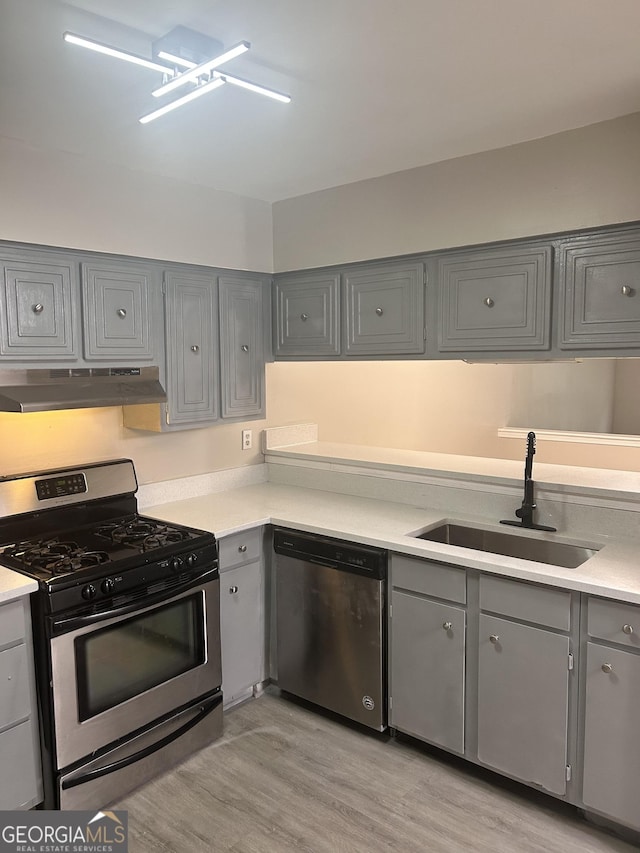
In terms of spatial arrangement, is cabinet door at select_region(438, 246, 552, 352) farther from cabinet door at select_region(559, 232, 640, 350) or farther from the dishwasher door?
the dishwasher door

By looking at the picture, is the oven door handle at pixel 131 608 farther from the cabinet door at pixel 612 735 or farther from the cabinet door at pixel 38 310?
the cabinet door at pixel 612 735

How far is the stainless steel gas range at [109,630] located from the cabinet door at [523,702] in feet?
3.84

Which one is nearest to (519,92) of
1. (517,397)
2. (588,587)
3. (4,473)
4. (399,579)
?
(588,587)

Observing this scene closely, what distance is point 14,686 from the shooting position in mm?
2211

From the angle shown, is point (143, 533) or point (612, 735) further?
point (143, 533)

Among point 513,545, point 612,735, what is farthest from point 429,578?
point 612,735

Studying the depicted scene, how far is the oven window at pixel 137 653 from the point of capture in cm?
235

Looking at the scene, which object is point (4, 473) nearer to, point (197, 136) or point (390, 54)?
point (197, 136)

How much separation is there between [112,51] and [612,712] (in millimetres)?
2528

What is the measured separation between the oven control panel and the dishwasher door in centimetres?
98

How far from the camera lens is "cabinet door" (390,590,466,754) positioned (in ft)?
8.36

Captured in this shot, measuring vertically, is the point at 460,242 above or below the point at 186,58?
below

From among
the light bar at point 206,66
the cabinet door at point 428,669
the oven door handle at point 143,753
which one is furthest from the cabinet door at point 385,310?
the oven door handle at point 143,753

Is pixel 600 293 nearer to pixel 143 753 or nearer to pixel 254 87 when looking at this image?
pixel 254 87
